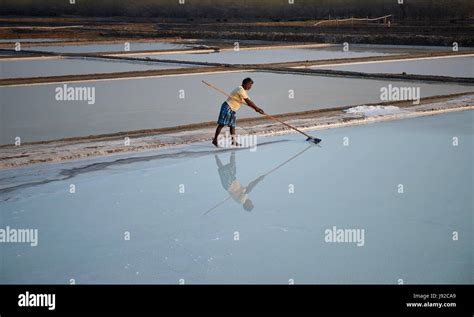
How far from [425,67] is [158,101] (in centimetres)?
577

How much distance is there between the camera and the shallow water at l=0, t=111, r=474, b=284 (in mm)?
3508

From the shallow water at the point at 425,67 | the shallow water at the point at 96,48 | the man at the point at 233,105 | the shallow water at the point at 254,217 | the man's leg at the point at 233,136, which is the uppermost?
the shallow water at the point at 96,48

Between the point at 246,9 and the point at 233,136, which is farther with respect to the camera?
the point at 246,9

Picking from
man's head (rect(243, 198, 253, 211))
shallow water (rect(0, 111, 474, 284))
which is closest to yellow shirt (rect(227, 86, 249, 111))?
shallow water (rect(0, 111, 474, 284))

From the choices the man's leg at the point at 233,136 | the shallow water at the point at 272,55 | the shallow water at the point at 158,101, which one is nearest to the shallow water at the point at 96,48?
the shallow water at the point at 272,55

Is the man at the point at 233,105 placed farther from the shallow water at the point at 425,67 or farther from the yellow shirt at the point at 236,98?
the shallow water at the point at 425,67

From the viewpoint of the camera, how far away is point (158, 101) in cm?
882

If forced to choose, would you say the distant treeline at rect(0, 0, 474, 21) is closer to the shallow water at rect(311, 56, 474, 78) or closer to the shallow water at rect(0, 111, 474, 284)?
the shallow water at rect(311, 56, 474, 78)

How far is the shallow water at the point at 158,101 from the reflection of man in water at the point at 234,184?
5.54 feet

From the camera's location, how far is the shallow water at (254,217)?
3508 mm

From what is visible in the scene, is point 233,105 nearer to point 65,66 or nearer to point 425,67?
point 425,67

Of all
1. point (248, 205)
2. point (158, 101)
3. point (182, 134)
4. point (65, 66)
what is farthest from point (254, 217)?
point (65, 66)

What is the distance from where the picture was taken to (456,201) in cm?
457
